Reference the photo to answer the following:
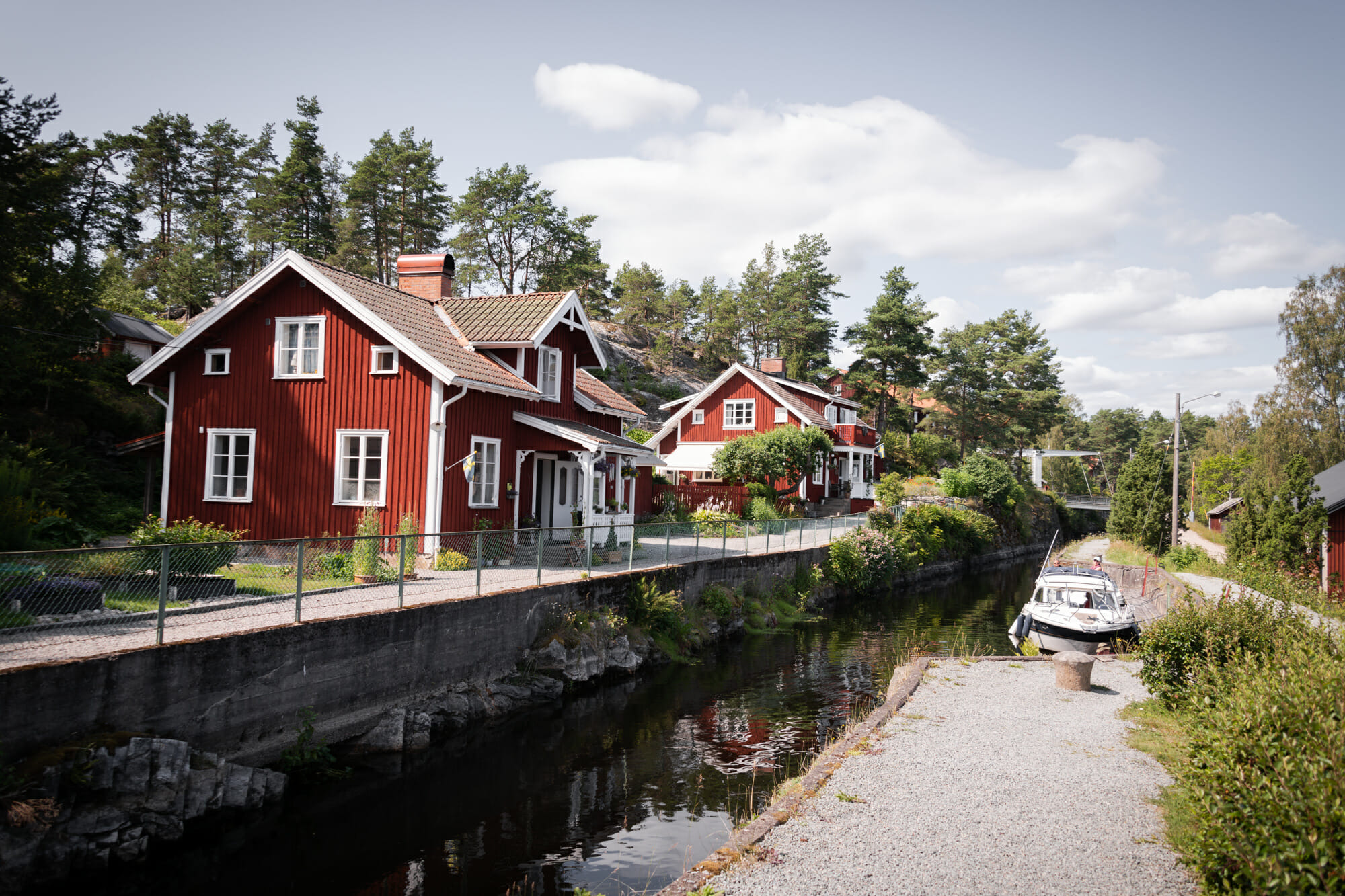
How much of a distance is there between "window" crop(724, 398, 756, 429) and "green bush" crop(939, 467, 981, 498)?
11567mm

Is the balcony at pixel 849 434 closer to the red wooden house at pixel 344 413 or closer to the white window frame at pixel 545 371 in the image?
the white window frame at pixel 545 371

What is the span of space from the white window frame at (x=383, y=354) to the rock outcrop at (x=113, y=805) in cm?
1123

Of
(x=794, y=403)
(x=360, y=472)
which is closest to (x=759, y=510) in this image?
(x=794, y=403)

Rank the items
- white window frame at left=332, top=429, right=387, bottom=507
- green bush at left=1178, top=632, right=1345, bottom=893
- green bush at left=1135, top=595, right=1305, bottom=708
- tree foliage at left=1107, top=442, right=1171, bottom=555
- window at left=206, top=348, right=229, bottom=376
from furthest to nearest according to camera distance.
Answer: tree foliage at left=1107, top=442, right=1171, bottom=555
window at left=206, top=348, right=229, bottom=376
white window frame at left=332, top=429, right=387, bottom=507
green bush at left=1135, top=595, right=1305, bottom=708
green bush at left=1178, top=632, right=1345, bottom=893

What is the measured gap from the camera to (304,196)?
49.8 m

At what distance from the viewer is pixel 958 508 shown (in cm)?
4397

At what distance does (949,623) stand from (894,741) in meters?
17.1

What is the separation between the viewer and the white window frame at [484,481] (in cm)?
2023

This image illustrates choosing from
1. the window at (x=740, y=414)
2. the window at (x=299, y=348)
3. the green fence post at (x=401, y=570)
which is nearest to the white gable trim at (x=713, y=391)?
the window at (x=740, y=414)

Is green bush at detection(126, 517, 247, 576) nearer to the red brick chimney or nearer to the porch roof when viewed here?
the porch roof

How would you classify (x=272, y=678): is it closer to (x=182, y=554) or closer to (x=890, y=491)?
(x=182, y=554)

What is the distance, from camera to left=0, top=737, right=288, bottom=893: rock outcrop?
25.7ft

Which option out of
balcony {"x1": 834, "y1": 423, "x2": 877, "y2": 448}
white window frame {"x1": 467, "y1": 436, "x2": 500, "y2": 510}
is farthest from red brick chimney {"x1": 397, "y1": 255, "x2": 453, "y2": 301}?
balcony {"x1": 834, "y1": 423, "x2": 877, "y2": 448}

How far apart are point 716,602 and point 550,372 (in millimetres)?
8117
